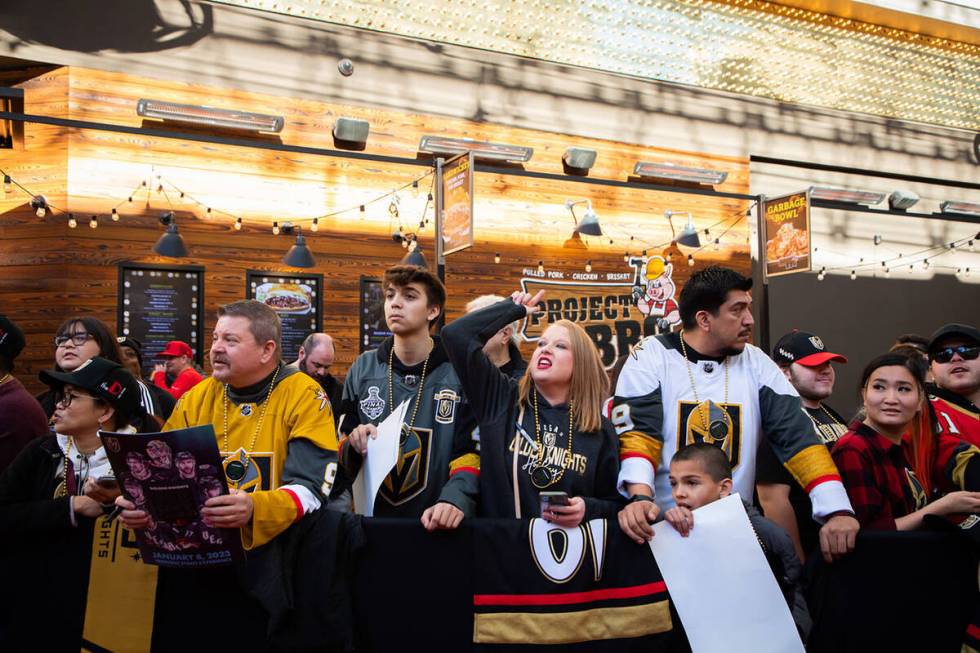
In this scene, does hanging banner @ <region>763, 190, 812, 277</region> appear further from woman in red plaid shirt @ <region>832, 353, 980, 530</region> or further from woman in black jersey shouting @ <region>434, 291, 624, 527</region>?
woman in black jersey shouting @ <region>434, 291, 624, 527</region>

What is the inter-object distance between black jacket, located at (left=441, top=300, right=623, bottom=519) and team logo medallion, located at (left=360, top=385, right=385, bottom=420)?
58cm

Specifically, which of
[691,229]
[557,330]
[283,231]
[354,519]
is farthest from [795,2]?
[354,519]

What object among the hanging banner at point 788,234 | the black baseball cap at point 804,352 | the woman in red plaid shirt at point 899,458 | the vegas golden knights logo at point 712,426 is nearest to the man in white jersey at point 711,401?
the vegas golden knights logo at point 712,426

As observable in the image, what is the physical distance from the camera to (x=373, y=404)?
339 cm

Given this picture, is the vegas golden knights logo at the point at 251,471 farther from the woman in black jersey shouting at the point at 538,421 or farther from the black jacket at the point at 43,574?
the woman in black jersey shouting at the point at 538,421

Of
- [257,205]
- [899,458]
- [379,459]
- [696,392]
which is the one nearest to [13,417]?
[379,459]

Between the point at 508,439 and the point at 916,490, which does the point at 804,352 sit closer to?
the point at 916,490

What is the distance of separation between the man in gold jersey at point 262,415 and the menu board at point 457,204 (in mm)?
5513

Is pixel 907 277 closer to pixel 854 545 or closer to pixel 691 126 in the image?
pixel 691 126

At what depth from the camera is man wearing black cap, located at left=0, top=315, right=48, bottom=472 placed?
3.34m

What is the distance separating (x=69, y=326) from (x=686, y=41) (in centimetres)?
1026

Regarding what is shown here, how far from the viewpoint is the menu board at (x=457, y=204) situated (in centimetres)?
831

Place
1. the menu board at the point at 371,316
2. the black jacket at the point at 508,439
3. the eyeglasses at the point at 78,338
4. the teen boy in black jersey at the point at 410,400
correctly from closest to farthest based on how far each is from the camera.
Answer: the black jacket at the point at 508,439 → the teen boy in black jersey at the point at 410,400 → the eyeglasses at the point at 78,338 → the menu board at the point at 371,316

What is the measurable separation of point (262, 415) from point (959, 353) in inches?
119
